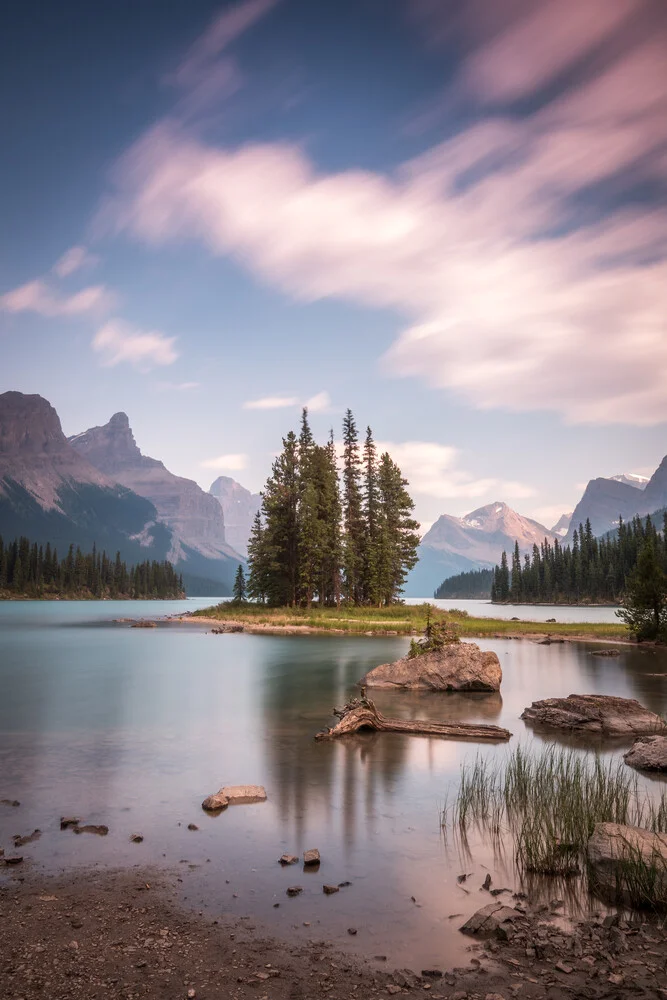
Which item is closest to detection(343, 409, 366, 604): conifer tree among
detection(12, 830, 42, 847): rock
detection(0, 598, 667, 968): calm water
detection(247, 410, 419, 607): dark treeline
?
detection(247, 410, 419, 607): dark treeline

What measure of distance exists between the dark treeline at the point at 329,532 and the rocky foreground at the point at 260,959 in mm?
72606

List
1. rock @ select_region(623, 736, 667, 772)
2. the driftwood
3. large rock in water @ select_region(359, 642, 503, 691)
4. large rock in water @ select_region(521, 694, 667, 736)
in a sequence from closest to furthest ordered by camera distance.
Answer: rock @ select_region(623, 736, 667, 772)
the driftwood
large rock in water @ select_region(521, 694, 667, 736)
large rock in water @ select_region(359, 642, 503, 691)

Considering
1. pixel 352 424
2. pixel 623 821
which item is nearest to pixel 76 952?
pixel 623 821

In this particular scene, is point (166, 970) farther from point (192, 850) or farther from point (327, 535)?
point (327, 535)

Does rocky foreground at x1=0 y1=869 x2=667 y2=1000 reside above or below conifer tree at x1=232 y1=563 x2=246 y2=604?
below

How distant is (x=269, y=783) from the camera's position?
52.9ft

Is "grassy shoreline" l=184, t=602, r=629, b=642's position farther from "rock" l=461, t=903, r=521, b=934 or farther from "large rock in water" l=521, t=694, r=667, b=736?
"rock" l=461, t=903, r=521, b=934

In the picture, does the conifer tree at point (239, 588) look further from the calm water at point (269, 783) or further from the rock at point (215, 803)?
→ the rock at point (215, 803)

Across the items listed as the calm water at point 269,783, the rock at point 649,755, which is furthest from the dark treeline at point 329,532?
the rock at point 649,755

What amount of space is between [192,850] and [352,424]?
87.2 meters

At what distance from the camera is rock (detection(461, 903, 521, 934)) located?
27.6ft

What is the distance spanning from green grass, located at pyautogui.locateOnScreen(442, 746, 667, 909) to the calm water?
69 cm

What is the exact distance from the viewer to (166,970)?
24.1 feet

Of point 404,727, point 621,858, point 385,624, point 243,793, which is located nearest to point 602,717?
point 404,727
